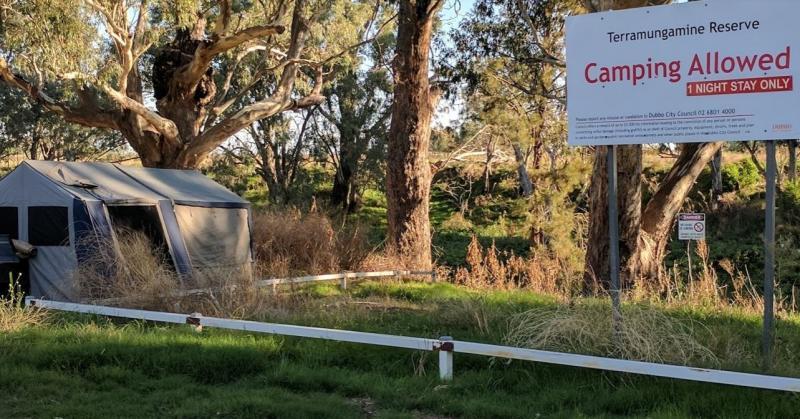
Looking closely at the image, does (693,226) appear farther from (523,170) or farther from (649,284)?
(523,170)

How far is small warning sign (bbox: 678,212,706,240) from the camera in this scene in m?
8.98

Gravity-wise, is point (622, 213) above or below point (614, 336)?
above

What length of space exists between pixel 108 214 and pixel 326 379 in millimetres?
7535

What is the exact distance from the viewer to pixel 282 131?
1511 inches

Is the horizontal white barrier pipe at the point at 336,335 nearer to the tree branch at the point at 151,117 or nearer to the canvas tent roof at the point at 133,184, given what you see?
the canvas tent roof at the point at 133,184

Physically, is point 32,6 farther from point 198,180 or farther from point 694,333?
point 694,333

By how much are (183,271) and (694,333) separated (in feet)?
30.1

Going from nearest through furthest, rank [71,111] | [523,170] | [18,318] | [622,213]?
[18,318] → [622,213] → [71,111] → [523,170]

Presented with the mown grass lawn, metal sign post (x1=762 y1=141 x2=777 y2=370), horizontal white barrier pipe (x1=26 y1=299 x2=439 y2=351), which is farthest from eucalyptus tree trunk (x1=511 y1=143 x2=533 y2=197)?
metal sign post (x1=762 y1=141 x2=777 y2=370)

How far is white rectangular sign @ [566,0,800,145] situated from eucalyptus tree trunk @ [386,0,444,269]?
31.6 ft

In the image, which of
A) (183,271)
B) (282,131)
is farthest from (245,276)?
(282,131)

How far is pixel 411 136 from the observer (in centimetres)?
1652

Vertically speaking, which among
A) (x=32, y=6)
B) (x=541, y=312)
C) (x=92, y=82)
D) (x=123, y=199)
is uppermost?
(x=32, y=6)

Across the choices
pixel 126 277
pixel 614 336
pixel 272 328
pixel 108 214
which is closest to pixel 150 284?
pixel 126 277
